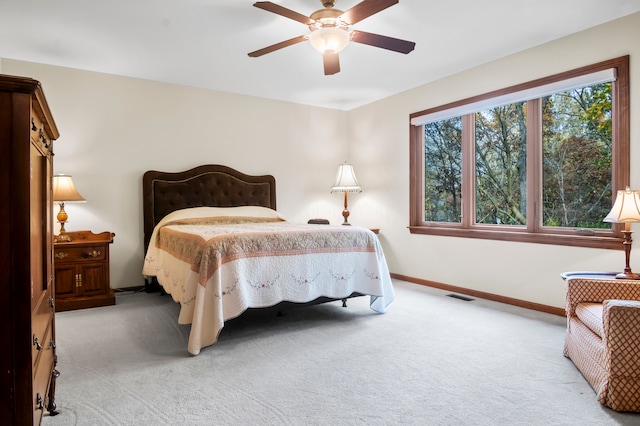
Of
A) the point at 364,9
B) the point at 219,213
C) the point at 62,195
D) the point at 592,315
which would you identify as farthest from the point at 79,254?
the point at 592,315

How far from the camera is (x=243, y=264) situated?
2.76m

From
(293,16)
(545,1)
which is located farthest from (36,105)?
(545,1)

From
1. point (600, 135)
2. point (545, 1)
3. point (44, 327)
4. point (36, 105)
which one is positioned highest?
point (545, 1)

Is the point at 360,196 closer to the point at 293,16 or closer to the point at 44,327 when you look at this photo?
the point at 293,16

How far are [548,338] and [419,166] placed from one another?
8.78 ft

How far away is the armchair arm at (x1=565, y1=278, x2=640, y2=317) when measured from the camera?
2.27 meters

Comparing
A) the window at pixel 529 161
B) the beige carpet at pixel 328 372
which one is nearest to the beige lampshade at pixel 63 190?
the beige carpet at pixel 328 372

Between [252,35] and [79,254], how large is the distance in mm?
2650

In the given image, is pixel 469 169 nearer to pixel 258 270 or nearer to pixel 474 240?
pixel 474 240

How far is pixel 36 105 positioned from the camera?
1272 millimetres

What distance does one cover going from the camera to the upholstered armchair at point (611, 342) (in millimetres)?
1823

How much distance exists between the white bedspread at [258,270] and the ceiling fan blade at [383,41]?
1490 millimetres

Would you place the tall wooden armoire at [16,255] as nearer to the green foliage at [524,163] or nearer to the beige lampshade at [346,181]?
the green foliage at [524,163]

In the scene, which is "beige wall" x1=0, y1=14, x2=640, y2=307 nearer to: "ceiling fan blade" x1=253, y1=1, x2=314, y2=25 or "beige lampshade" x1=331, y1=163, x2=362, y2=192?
"beige lampshade" x1=331, y1=163, x2=362, y2=192
